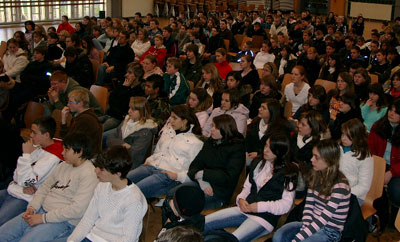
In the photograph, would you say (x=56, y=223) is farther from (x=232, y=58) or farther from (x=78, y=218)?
(x=232, y=58)

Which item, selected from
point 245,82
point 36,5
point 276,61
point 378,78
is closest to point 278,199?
point 245,82

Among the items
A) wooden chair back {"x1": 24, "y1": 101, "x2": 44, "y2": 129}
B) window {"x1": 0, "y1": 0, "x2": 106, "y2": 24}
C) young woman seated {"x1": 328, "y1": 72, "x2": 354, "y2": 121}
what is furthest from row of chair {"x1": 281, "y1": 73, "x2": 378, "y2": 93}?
window {"x1": 0, "y1": 0, "x2": 106, "y2": 24}

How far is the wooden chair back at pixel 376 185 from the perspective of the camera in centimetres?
354

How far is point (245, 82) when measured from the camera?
6.50m

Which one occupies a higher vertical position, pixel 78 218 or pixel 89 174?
pixel 89 174

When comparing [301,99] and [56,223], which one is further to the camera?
[301,99]

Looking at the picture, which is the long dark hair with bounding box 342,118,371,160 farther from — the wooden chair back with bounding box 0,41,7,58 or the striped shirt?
the wooden chair back with bounding box 0,41,7,58

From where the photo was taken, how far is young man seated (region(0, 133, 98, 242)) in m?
3.16

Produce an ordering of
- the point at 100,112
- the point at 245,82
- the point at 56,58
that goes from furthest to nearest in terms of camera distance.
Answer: the point at 56,58 < the point at 245,82 < the point at 100,112

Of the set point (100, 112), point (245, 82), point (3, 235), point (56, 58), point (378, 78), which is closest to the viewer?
point (3, 235)

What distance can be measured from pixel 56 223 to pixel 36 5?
1464cm

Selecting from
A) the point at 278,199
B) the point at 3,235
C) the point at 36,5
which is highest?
the point at 36,5

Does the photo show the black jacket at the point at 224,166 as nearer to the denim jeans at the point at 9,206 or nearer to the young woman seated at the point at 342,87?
the denim jeans at the point at 9,206

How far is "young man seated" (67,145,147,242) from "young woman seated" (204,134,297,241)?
2.07 ft
